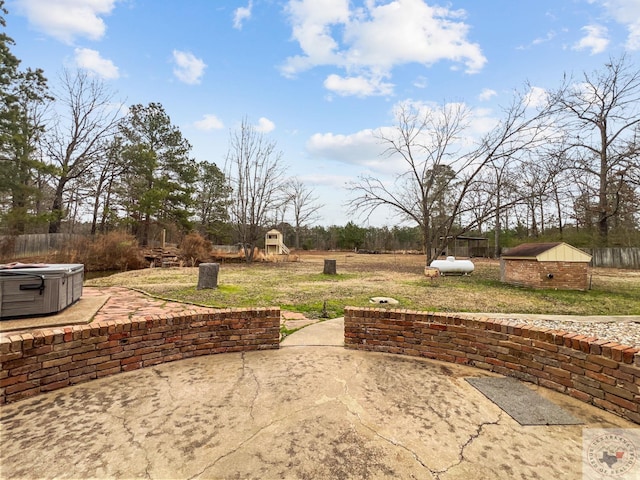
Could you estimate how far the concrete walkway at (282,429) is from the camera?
1521mm

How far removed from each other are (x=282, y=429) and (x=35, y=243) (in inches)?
791

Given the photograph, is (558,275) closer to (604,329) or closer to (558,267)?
(558,267)

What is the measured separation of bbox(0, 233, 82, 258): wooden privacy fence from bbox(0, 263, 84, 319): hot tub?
13.4m

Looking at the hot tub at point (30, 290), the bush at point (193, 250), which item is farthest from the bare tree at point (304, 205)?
the hot tub at point (30, 290)

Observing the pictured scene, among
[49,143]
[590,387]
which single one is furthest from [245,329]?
[49,143]

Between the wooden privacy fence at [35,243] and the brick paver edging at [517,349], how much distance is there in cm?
1719

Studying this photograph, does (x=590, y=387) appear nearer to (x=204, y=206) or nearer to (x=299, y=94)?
(x=299, y=94)

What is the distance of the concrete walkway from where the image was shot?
1521 mm

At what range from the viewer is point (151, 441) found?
1.72 metres

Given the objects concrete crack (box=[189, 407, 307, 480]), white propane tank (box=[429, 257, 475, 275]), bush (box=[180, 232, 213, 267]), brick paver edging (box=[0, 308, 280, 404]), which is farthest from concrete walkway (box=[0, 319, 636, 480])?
bush (box=[180, 232, 213, 267])

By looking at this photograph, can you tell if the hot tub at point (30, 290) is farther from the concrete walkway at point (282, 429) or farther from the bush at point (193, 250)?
the bush at point (193, 250)

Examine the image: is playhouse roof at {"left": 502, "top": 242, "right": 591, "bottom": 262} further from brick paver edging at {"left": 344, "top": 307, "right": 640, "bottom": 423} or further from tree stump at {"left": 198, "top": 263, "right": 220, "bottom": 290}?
tree stump at {"left": 198, "top": 263, "right": 220, "bottom": 290}

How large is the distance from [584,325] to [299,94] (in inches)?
443

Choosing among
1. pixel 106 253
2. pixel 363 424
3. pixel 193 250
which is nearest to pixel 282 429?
pixel 363 424
